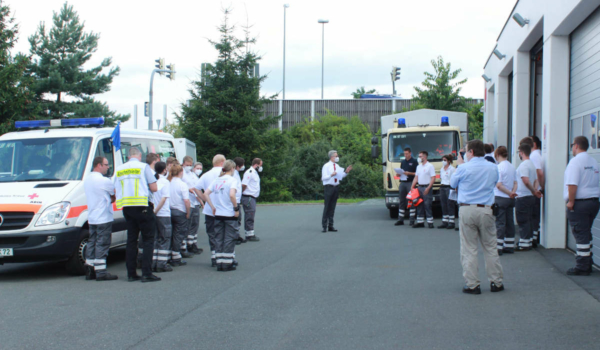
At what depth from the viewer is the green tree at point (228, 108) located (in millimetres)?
27984

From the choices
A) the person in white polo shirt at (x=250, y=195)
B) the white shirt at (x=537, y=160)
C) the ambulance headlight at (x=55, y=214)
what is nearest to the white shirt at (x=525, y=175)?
the white shirt at (x=537, y=160)

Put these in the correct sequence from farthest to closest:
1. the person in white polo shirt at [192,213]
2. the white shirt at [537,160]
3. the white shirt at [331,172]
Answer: the white shirt at [331,172]
the person in white polo shirt at [192,213]
the white shirt at [537,160]

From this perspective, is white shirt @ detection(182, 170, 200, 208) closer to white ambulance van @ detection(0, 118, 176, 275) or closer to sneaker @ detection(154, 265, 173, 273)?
white ambulance van @ detection(0, 118, 176, 275)

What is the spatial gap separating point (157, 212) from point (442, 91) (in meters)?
28.4

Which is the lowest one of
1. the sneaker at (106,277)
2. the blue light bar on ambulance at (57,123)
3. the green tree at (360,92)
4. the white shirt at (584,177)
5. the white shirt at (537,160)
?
the sneaker at (106,277)

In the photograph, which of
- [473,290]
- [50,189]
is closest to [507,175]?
[473,290]

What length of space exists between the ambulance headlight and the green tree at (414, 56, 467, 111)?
95.2 feet

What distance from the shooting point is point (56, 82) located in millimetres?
35094

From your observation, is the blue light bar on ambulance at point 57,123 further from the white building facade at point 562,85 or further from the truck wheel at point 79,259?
the white building facade at point 562,85

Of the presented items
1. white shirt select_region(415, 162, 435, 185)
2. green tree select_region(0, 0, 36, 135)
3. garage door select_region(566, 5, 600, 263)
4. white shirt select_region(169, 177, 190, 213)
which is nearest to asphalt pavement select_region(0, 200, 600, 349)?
white shirt select_region(169, 177, 190, 213)

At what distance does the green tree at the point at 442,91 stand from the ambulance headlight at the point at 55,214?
29.0m

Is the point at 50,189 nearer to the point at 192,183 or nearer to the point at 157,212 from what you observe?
the point at 157,212

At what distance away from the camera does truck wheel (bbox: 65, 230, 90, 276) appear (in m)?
8.70

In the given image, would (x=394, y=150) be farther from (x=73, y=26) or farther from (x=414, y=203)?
(x=73, y=26)
